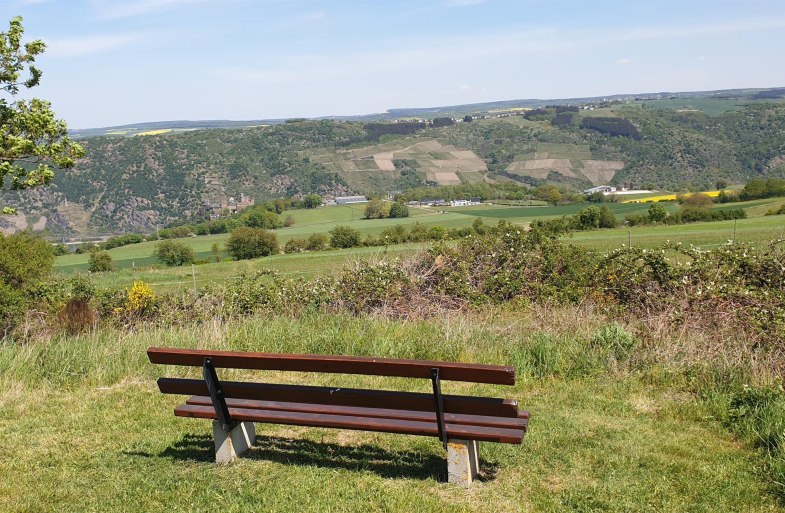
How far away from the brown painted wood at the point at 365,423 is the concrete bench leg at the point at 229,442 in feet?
0.37

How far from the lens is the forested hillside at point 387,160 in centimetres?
11425

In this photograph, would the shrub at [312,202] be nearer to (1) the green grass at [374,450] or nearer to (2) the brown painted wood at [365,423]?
(1) the green grass at [374,450]

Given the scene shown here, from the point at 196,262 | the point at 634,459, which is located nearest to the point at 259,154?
the point at 196,262

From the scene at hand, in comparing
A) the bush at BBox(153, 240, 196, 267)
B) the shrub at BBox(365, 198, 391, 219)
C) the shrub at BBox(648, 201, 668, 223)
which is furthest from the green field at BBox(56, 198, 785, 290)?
the shrub at BBox(648, 201, 668, 223)

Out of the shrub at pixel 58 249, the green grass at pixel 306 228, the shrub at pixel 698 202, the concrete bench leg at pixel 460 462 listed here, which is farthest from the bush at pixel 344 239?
the concrete bench leg at pixel 460 462

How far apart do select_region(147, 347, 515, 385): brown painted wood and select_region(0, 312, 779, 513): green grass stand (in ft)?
2.35

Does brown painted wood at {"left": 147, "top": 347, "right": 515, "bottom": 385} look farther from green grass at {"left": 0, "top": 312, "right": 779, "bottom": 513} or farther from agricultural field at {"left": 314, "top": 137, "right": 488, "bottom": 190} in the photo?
agricultural field at {"left": 314, "top": 137, "right": 488, "bottom": 190}

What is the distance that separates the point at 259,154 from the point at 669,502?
473 ft

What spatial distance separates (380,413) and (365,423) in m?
0.15

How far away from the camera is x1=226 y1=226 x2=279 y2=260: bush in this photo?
1979 inches

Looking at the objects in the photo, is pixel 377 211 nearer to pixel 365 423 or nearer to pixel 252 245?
pixel 252 245

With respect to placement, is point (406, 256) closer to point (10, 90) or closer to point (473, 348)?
point (473, 348)

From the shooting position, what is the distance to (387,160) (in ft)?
474

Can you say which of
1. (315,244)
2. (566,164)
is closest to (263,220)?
(315,244)
